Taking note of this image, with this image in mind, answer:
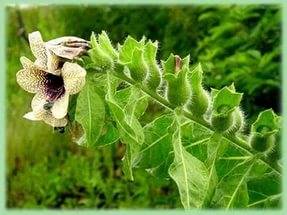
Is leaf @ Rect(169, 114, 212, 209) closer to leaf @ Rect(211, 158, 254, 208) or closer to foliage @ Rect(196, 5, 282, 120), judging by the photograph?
leaf @ Rect(211, 158, 254, 208)

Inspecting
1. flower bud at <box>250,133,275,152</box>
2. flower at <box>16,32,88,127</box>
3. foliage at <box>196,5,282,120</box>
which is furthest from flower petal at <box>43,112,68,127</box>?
foliage at <box>196,5,282,120</box>

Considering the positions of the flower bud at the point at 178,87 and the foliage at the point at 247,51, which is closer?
the flower bud at the point at 178,87

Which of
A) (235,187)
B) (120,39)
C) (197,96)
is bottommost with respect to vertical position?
(235,187)

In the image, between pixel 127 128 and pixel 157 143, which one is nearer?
pixel 127 128

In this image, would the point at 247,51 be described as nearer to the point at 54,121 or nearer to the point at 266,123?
the point at 266,123

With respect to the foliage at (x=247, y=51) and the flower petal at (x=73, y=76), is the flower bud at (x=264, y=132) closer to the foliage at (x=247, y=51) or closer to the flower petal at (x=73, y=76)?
the flower petal at (x=73, y=76)

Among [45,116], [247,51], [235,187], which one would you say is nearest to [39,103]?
[45,116]

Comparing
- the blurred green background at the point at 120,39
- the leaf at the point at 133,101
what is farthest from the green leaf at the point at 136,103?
the blurred green background at the point at 120,39
